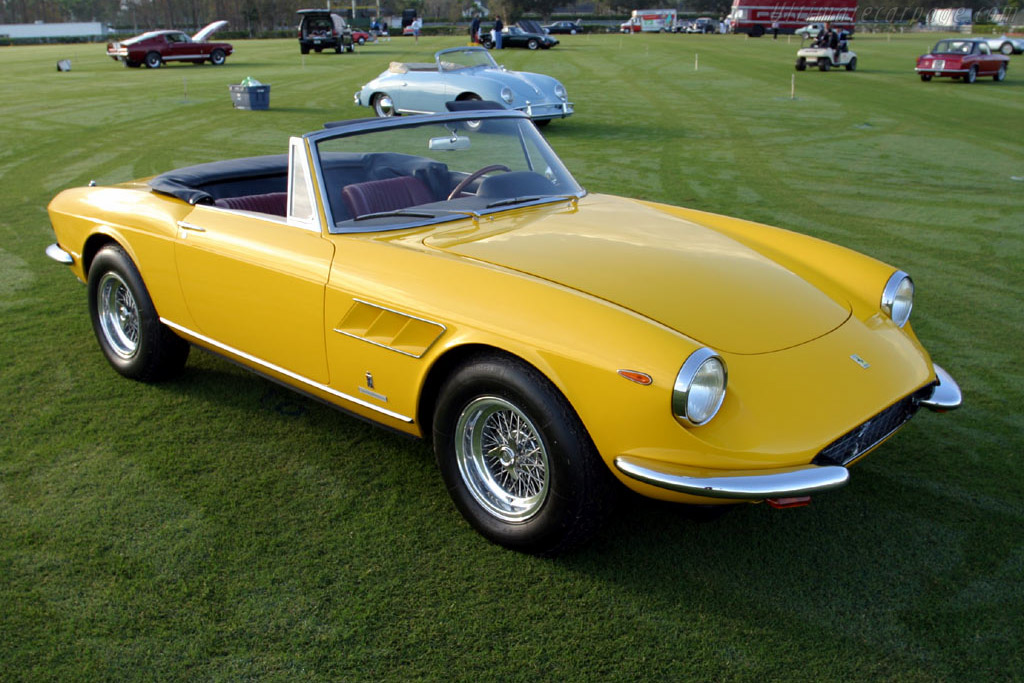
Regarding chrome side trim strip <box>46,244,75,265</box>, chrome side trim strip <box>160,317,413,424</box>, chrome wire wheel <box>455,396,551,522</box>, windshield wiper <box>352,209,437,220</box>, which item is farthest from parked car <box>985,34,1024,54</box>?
chrome wire wheel <box>455,396,551,522</box>

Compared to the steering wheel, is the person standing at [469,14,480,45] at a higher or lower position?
higher

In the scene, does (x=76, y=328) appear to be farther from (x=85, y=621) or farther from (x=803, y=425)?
(x=803, y=425)

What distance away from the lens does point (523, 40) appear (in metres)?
39.8

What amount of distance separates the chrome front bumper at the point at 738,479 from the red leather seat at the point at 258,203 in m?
2.52

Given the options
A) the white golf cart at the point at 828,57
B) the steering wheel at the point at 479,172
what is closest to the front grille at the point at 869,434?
the steering wheel at the point at 479,172

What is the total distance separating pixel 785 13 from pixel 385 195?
58500 millimetres

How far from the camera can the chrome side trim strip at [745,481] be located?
241cm

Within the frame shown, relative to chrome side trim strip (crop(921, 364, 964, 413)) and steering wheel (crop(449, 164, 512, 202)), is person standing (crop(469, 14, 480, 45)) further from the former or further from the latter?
chrome side trim strip (crop(921, 364, 964, 413))

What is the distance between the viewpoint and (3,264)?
6.46 meters

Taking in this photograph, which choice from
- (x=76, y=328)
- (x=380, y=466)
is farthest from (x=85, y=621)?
(x=76, y=328)

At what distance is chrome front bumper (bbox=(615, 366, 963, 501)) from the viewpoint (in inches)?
95.1

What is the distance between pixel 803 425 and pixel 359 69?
89.2ft

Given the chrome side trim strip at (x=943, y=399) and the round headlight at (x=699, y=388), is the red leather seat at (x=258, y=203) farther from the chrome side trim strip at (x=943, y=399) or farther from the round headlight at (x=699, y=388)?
the chrome side trim strip at (x=943, y=399)

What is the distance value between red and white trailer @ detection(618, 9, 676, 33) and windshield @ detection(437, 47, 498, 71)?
201 feet
